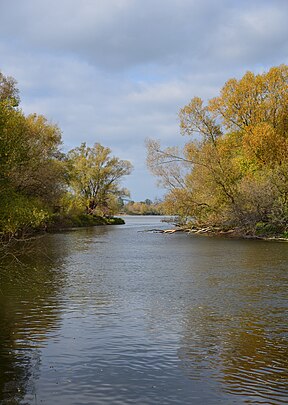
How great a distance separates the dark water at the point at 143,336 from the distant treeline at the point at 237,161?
2258 centimetres

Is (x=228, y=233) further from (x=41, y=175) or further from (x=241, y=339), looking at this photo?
(x=241, y=339)

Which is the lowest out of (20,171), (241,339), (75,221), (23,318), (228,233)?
(241,339)

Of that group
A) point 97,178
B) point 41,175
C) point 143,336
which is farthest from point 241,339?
point 97,178

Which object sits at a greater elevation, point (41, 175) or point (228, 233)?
point (41, 175)

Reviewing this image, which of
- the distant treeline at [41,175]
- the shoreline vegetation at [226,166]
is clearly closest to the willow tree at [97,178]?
the distant treeline at [41,175]

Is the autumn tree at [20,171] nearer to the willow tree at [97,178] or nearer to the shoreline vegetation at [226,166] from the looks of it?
the shoreline vegetation at [226,166]

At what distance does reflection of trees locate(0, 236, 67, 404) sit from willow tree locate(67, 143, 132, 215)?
55747 mm

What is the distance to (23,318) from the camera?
1297 centimetres

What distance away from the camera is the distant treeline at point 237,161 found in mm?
43812

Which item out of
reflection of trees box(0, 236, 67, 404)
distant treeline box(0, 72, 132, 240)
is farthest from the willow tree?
reflection of trees box(0, 236, 67, 404)

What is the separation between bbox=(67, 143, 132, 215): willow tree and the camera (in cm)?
7925

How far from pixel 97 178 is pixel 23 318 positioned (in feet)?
221

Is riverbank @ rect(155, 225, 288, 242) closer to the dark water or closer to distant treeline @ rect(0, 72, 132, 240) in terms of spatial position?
distant treeline @ rect(0, 72, 132, 240)

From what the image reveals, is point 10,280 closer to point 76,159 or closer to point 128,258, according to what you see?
Result: point 128,258
